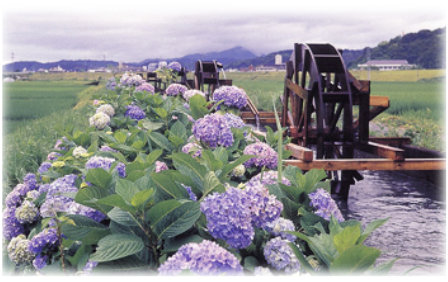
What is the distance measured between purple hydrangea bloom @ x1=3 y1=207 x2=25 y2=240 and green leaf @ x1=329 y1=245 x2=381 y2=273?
1.40 m

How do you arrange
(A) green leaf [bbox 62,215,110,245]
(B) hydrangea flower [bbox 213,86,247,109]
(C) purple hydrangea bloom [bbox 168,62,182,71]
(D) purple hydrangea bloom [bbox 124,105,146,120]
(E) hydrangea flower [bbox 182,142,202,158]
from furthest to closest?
1. (C) purple hydrangea bloom [bbox 168,62,182,71]
2. (D) purple hydrangea bloom [bbox 124,105,146,120]
3. (B) hydrangea flower [bbox 213,86,247,109]
4. (E) hydrangea flower [bbox 182,142,202,158]
5. (A) green leaf [bbox 62,215,110,245]

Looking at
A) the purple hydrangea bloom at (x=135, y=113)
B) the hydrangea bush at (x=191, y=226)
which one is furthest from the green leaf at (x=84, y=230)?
Answer: the purple hydrangea bloom at (x=135, y=113)

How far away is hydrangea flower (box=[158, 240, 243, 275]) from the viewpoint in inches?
32.7

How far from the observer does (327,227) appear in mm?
1304

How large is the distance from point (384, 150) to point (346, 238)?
521 cm

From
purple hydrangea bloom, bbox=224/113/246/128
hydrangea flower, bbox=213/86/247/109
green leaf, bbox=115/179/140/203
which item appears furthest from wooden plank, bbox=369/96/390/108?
green leaf, bbox=115/179/140/203

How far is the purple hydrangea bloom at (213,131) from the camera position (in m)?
1.72

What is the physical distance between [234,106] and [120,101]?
1645mm

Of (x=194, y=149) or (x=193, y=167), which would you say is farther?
(x=194, y=149)

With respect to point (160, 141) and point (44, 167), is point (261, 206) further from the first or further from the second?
point (44, 167)

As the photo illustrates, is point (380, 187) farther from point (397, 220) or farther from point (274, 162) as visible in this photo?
point (274, 162)

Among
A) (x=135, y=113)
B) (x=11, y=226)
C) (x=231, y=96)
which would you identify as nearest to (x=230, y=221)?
(x=11, y=226)

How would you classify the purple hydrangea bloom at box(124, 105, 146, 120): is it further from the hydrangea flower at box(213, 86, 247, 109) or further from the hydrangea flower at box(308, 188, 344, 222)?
the hydrangea flower at box(308, 188, 344, 222)

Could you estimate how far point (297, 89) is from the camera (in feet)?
24.3
